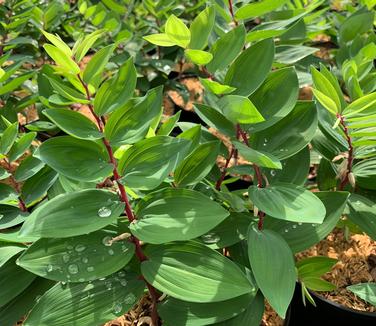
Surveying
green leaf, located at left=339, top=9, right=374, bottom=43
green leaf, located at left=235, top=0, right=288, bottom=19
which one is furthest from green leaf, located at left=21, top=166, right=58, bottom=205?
green leaf, located at left=339, top=9, right=374, bottom=43

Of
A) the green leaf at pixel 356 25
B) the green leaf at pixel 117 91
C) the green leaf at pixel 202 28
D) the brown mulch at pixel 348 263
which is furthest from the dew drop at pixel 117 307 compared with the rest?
the green leaf at pixel 356 25

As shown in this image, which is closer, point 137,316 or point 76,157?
point 76,157

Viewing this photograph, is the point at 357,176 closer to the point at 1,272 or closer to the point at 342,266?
the point at 342,266

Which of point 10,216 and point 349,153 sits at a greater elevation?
point 10,216

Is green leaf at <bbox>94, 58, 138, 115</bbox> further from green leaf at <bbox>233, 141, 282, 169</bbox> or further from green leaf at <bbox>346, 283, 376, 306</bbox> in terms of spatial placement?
green leaf at <bbox>346, 283, 376, 306</bbox>

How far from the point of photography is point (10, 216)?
59 centimetres

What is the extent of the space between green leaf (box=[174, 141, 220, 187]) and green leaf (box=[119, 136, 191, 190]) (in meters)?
0.07

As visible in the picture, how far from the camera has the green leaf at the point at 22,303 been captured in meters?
0.53

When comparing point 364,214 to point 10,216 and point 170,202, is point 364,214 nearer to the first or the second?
point 170,202

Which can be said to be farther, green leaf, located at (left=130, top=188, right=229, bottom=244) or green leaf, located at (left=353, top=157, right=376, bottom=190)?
green leaf, located at (left=353, top=157, right=376, bottom=190)

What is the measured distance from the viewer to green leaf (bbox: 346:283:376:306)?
576mm

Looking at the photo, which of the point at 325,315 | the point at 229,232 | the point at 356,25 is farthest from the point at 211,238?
the point at 356,25

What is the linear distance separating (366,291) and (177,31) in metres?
0.41

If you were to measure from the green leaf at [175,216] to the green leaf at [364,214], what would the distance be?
0.26m
